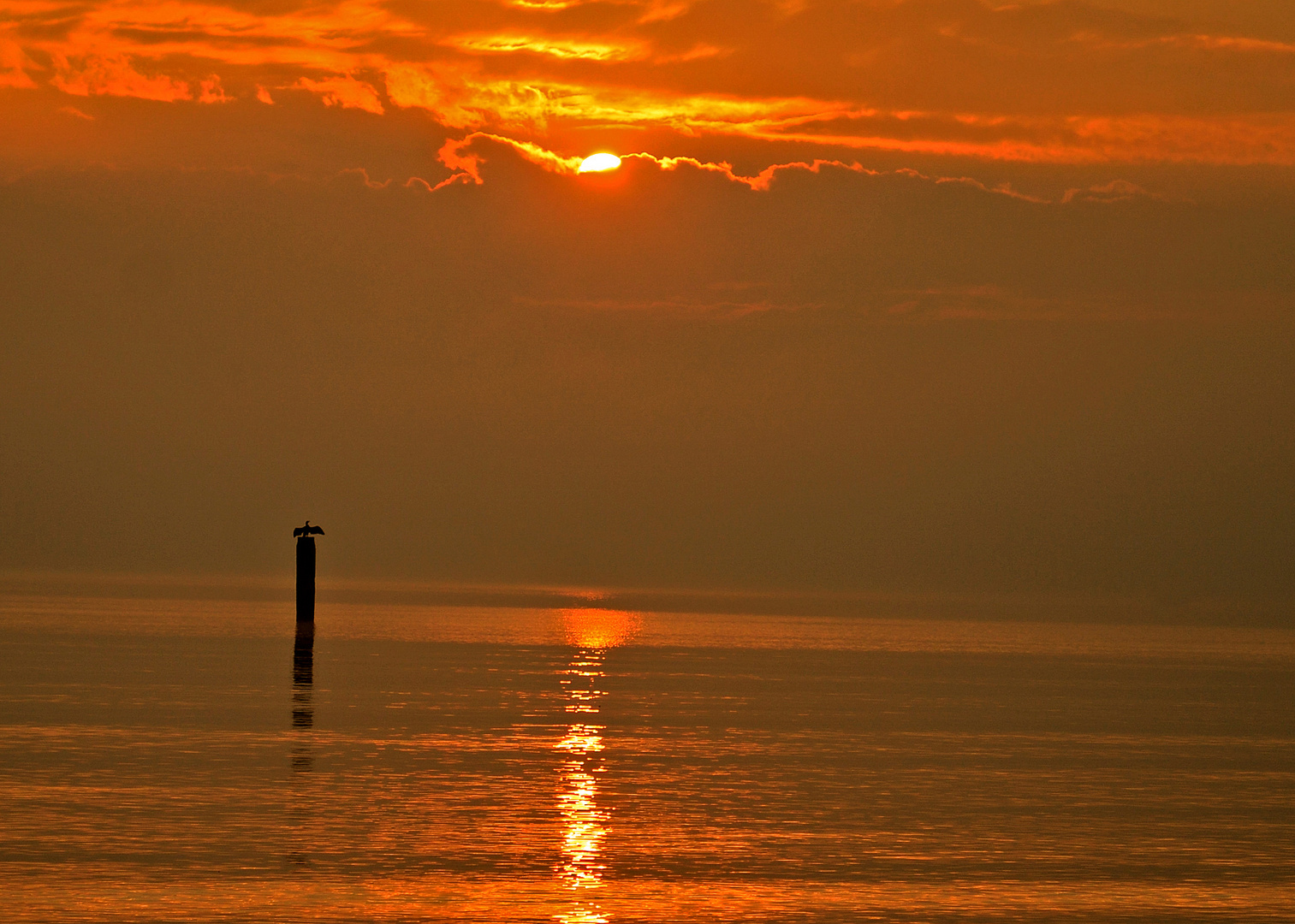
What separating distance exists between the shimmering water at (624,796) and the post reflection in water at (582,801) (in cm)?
11

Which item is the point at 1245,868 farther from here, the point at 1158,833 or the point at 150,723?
the point at 150,723

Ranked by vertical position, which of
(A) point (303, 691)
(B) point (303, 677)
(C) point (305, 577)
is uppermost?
(C) point (305, 577)

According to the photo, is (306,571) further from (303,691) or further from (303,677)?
(303,691)

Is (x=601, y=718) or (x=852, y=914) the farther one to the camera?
(x=601, y=718)

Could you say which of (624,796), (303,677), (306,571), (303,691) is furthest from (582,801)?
Answer: (306,571)

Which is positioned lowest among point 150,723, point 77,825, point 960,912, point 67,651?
point 960,912

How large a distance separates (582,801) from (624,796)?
45.3 inches

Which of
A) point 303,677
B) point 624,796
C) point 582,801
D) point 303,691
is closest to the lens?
point 582,801

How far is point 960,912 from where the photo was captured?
21.2m

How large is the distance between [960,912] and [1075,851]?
5.60 meters

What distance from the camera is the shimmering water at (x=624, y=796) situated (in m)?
21.8

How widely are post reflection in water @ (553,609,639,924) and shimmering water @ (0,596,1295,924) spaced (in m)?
0.11

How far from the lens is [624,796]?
31016mm

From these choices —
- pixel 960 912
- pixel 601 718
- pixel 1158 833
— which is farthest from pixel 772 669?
pixel 960 912
